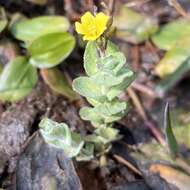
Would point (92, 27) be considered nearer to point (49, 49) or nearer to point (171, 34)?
point (49, 49)

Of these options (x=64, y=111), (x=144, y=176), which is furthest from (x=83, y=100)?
(x=144, y=176)

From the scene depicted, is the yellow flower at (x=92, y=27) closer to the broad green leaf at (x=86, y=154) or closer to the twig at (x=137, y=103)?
the broad green leaf at (x=86, y=154)

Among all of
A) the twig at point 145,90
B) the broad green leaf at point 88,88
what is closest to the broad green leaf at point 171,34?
the twig at point 145,90

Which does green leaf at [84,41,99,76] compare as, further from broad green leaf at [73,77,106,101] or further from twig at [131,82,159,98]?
twig at [131,82,159,98]

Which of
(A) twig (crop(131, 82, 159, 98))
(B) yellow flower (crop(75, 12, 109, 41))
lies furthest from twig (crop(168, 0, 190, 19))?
(B) yellow flower (crop(75, 12, 109, 41))

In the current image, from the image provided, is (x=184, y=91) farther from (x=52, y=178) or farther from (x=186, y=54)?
(x=52, y=178)

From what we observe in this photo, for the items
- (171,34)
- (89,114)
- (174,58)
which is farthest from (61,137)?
(171,34)
